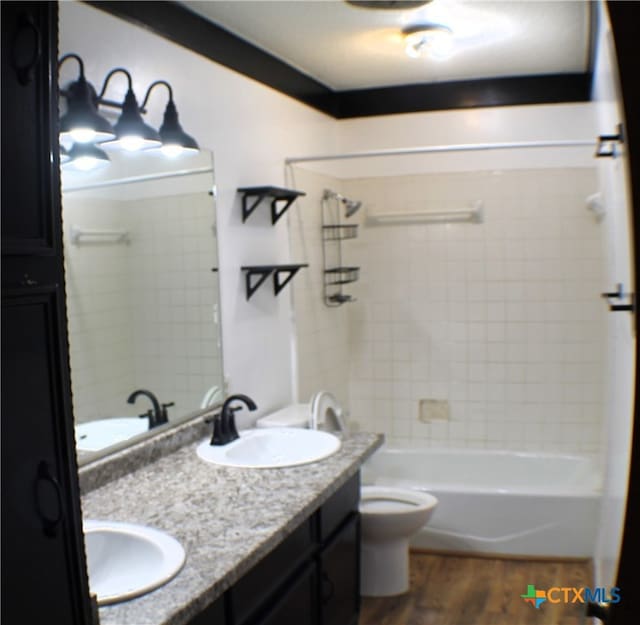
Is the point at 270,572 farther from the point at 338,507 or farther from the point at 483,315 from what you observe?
the point at 483,315

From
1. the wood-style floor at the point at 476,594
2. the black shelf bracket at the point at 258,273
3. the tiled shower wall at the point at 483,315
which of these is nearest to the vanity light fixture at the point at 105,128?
the black shelf bracket at the point at 258,273

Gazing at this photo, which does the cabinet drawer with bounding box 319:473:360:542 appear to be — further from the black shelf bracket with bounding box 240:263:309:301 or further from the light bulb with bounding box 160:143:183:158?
the light bulb with bounding box 160:143:183:158

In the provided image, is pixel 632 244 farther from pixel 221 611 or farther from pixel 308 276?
pixel 308 276

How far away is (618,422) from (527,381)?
7.22 feet

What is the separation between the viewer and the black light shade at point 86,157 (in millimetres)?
2027

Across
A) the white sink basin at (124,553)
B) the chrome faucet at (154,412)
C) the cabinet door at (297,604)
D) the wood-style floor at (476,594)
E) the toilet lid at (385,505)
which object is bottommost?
the wood-style floor at (476,594)

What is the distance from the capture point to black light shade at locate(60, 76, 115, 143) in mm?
1941

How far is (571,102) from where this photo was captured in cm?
408

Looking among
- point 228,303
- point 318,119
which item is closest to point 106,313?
point 228,303

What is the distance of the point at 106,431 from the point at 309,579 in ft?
2.57

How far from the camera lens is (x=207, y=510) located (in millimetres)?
1925

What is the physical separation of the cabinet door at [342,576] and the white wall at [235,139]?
701 millimetres

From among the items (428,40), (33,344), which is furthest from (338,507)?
(428,40)

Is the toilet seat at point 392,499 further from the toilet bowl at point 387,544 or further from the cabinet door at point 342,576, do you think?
the cabinet door at point 342,576
